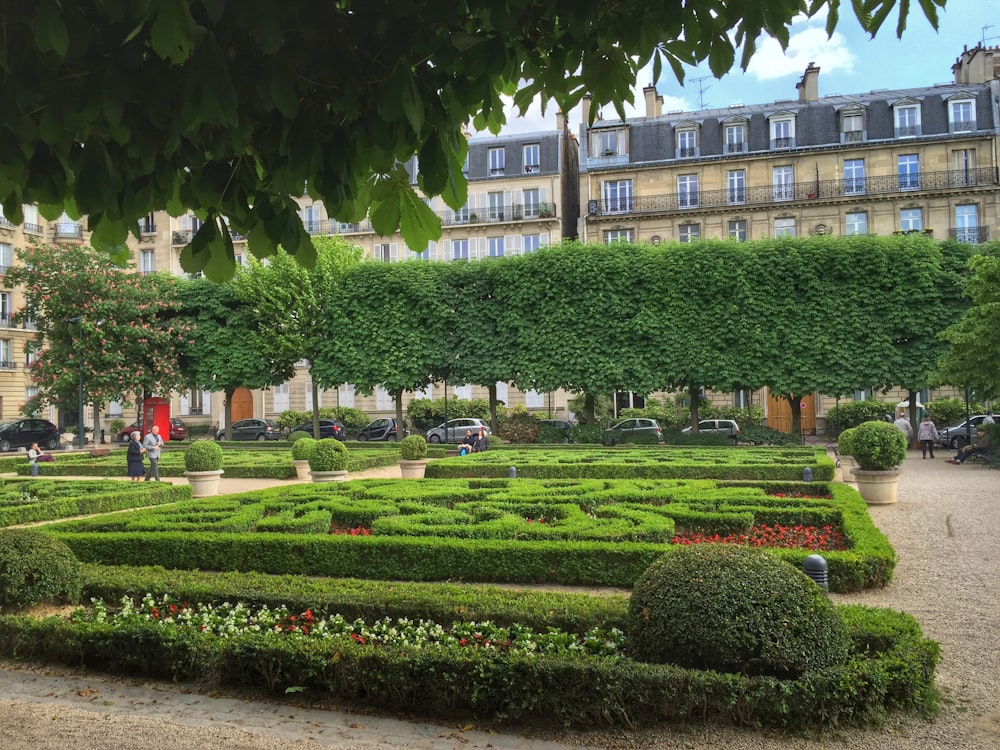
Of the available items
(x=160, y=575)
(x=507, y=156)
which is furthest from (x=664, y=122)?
(x=160, y=575)

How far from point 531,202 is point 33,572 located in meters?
40.1

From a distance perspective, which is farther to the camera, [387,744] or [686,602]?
[686,602]

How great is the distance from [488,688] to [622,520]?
5.12 meters

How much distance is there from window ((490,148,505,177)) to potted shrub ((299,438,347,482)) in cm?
3241

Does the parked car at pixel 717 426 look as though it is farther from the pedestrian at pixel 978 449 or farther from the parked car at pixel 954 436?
the pedestrian at pixel 978 449

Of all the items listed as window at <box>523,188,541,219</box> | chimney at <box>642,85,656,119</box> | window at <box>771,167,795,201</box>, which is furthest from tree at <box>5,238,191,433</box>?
window at <box>771,167,795,201</box>

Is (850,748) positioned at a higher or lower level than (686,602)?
lower

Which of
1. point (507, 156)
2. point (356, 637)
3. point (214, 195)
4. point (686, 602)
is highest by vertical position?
point (507, 156)

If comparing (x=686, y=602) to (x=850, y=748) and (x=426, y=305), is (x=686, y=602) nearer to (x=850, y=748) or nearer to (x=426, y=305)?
(x=850, y=748)

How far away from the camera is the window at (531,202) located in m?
44.0

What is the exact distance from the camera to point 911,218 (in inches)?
1539

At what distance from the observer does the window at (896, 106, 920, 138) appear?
3956 centimetres

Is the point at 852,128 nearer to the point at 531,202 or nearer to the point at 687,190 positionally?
the point at 687,190

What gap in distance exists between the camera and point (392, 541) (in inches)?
328
